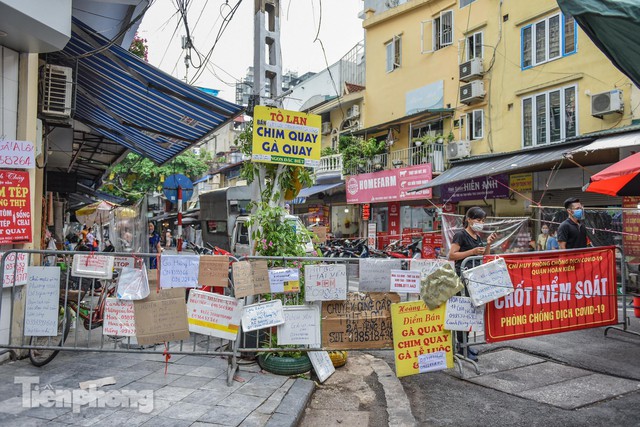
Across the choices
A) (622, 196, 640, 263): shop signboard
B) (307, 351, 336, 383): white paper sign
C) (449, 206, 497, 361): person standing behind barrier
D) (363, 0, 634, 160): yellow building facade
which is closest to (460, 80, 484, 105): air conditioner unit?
(363, 0, 634, 160): yellow building facade

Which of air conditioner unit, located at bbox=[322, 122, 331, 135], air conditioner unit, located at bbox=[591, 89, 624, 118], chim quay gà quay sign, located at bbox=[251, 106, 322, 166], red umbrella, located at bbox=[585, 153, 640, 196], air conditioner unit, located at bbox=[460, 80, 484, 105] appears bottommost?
red umbrella, located at bbox=[585, 153, 640, 196]

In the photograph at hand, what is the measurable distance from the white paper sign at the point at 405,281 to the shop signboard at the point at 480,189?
1094 centimetres

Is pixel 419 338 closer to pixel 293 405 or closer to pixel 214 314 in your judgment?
pixel 293 405

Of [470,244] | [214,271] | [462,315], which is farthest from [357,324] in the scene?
[470,244]

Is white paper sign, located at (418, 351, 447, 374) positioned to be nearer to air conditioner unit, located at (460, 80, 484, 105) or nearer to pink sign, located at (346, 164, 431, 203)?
pink sign, located at (346, 164, 431, 203)

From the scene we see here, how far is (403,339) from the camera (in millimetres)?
4590

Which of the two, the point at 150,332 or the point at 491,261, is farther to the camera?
the point at 491,261

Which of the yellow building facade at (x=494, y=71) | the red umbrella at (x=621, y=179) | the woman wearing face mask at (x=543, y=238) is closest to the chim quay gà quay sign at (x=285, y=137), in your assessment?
the red umbrella at (x=621, y=179)

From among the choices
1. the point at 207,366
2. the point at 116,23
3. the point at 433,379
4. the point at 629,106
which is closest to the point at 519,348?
the point at 433,379

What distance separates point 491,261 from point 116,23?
7892 millimetres

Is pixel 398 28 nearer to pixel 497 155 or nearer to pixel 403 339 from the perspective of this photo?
pixel 497 155

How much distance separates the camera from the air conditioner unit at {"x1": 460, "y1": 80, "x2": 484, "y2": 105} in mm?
16594

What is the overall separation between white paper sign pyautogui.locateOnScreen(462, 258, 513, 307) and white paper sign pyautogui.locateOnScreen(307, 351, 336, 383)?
5.67 ft

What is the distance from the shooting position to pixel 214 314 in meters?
4.56
